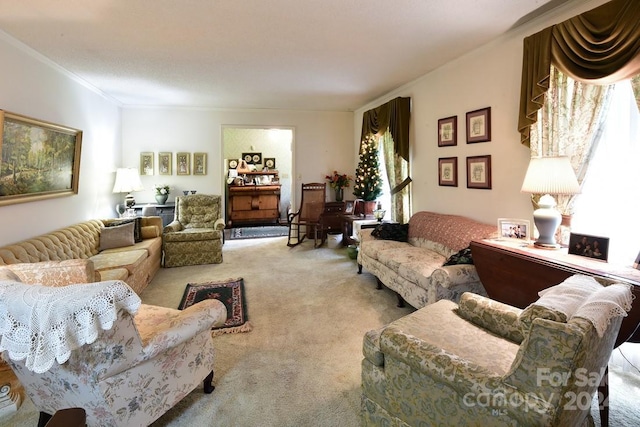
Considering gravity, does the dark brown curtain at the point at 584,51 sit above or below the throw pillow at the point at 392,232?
above

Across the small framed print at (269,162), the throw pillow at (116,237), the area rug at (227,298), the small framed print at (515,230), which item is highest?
the small framed print at (269,162)

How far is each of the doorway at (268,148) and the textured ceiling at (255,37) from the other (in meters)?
3.90

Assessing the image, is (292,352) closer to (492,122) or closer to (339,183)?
(492,122)

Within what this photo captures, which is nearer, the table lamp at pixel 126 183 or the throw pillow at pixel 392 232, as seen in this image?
the throw pillow at pixel 392 232

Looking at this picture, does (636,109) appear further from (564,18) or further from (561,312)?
(561,312)

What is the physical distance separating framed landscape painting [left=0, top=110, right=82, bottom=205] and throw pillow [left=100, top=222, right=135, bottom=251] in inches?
23.9

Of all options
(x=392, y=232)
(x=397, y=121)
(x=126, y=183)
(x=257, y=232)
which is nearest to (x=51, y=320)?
(x=392, y=232)

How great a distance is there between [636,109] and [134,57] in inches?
172

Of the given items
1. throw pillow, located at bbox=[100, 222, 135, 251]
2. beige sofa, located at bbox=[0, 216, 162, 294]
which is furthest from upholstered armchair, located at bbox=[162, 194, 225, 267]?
throw pillow, located at bbox=[100, 222, 135, 251]

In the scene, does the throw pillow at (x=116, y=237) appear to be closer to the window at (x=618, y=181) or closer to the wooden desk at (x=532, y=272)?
the wooden desk at (x=532, y=272)

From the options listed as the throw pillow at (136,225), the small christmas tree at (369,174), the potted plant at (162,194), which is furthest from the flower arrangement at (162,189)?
the small christmas tree at (369,174)

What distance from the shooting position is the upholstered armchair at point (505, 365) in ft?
3.29

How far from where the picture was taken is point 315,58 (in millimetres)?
3529

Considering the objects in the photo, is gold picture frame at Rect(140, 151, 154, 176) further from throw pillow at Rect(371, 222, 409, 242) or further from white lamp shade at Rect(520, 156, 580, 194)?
white lamp shade at Rect(520, 156, 580, 194)
